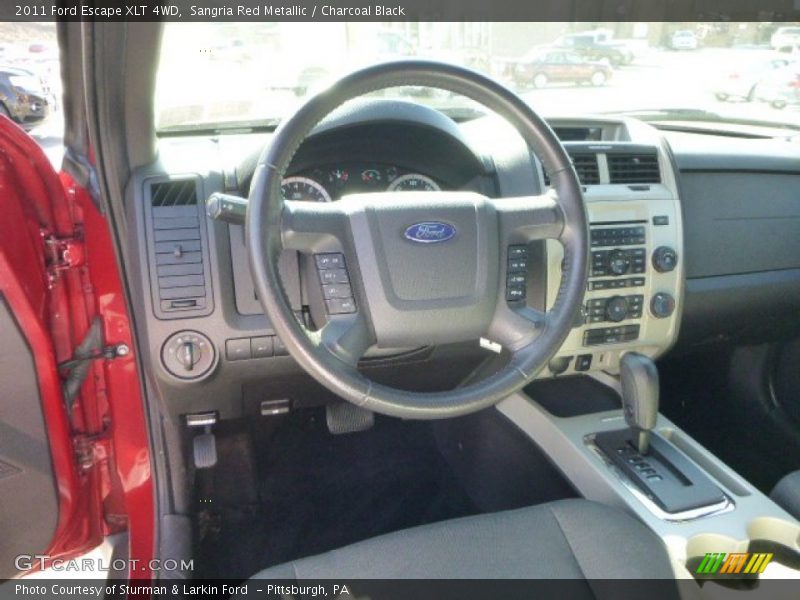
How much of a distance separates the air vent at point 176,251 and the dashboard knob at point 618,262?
38.7 inches

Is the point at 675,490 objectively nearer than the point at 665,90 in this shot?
Yes

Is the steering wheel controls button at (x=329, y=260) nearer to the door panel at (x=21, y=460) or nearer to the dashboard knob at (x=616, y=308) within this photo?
the door panel at (x=21, y=460)

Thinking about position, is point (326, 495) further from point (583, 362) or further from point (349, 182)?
point (349, 182)

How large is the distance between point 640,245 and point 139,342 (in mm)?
1259

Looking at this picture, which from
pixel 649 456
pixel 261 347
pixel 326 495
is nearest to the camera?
pixel 261 347

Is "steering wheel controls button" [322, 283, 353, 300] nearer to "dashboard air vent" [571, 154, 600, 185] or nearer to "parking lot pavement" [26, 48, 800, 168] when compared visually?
"dashboard air vent" [571, 154, 600, 185]

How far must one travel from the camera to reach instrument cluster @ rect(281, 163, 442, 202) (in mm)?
1566

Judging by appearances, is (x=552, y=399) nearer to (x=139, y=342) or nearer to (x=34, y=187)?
(x=139, y=342)

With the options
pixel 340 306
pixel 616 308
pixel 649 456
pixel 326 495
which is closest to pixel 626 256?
pixel 616 308

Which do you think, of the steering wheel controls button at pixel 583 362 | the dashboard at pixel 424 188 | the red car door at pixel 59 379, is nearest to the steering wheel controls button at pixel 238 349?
the dashboard at pixel 424 188

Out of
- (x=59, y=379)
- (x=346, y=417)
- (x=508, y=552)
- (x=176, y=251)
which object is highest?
(x=176, y=251)

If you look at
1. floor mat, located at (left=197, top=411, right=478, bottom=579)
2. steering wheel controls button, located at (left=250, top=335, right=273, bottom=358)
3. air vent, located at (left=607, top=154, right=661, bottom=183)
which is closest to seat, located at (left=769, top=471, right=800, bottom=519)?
air vent, located at (left=607, top=154, right=661, bottom=183)

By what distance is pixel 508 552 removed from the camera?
4.39 feet

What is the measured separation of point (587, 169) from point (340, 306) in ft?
2.97
